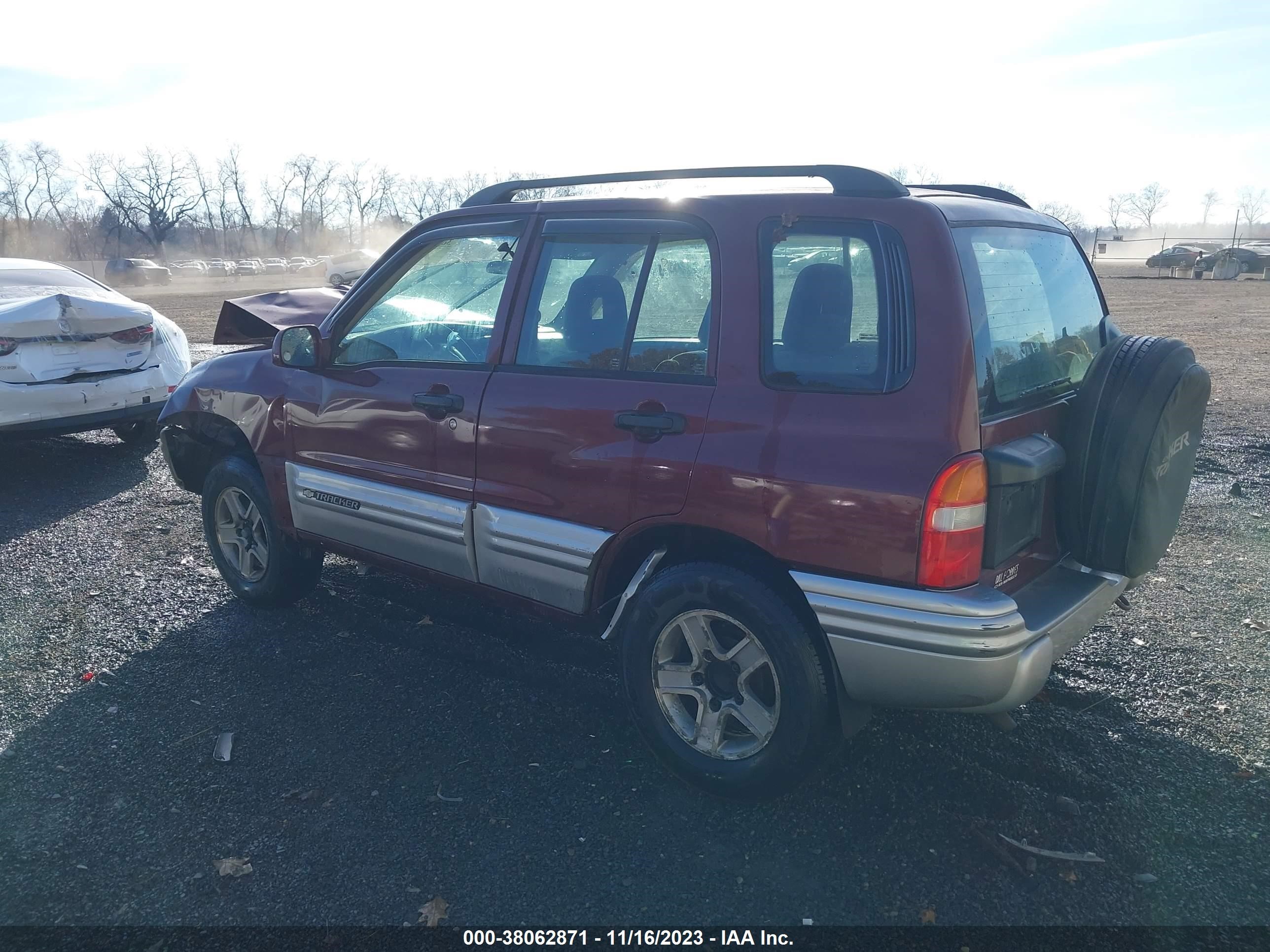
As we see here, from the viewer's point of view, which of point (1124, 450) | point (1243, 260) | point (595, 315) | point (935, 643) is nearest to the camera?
point (935, 643)

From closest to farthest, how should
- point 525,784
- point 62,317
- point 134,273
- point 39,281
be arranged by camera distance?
point 525,784 < point 62,317 < point 39,281 < point 134,273

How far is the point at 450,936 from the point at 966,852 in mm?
1555

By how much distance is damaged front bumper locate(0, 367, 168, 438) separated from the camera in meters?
6.71

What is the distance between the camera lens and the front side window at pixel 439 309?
3.73 metres

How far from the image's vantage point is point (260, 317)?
20.6ft

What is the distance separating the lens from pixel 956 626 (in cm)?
262

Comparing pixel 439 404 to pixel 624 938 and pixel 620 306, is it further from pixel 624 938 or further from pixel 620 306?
pixel 624 938

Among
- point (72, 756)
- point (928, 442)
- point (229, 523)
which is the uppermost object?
point (928, 442)

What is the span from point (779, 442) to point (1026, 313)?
101 centimetres

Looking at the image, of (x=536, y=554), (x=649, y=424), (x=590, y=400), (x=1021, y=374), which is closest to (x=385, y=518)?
(x=536, y=554)

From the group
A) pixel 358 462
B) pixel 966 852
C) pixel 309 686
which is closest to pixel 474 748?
pixel 309 686

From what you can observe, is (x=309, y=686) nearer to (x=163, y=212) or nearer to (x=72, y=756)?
(x=72, y=756)

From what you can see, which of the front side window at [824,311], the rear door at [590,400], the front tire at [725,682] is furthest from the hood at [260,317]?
the front side window at [824,311]

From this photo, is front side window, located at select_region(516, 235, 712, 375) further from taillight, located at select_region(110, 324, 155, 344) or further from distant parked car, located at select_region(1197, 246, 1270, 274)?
distant parked car, located at select_region(1197, 246, 1270, 274)
